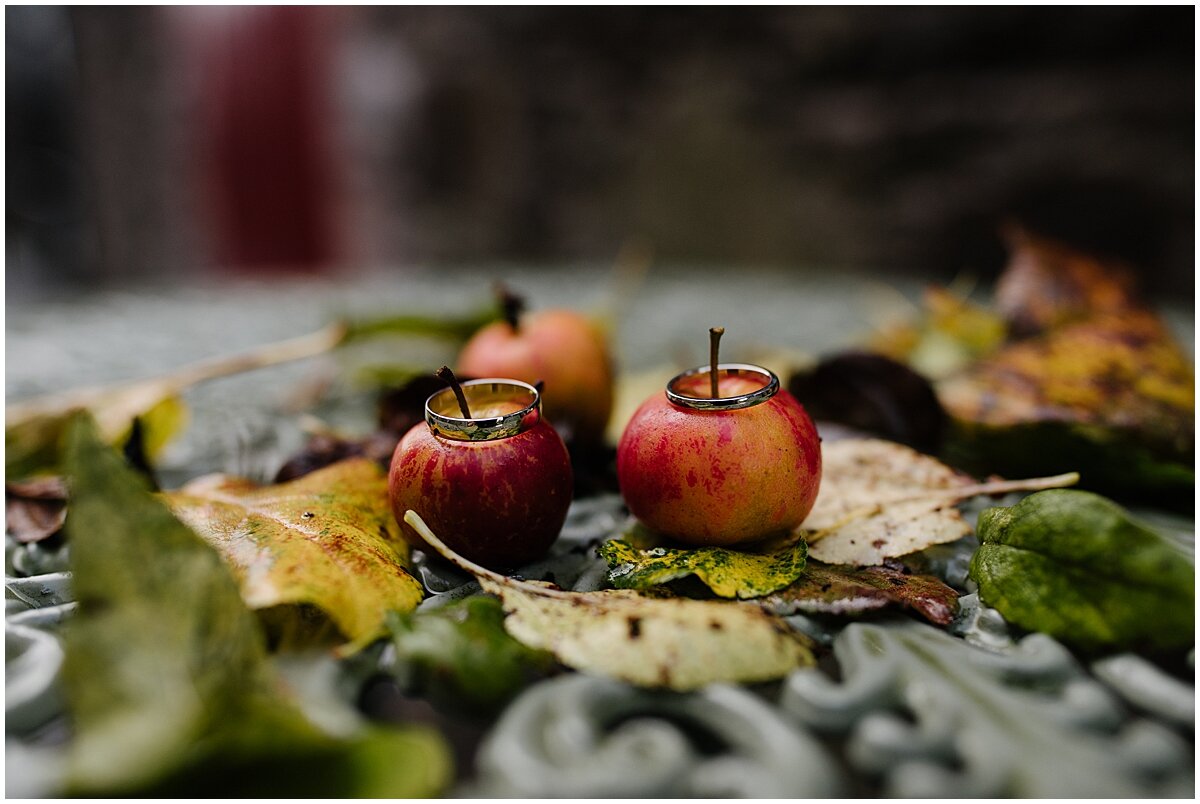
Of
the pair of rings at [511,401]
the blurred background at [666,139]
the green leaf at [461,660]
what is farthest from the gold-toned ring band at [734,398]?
the blurred background at [666,139]

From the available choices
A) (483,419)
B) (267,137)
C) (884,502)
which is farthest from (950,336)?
(267,137)

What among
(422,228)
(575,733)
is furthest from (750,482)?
(422,228)

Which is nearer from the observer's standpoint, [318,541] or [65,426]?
→ [318,541]

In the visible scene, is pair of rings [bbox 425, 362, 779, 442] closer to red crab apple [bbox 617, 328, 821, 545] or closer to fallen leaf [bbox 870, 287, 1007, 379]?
red crab apple [bbox 617, 328, 821, 545]

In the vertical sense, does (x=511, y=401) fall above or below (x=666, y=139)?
below

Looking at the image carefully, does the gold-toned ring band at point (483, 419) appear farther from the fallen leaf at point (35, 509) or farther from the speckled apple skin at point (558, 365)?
the fallen leaf at point (35, 509)

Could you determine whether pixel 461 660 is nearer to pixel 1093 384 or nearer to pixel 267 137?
pixel 1093 384
